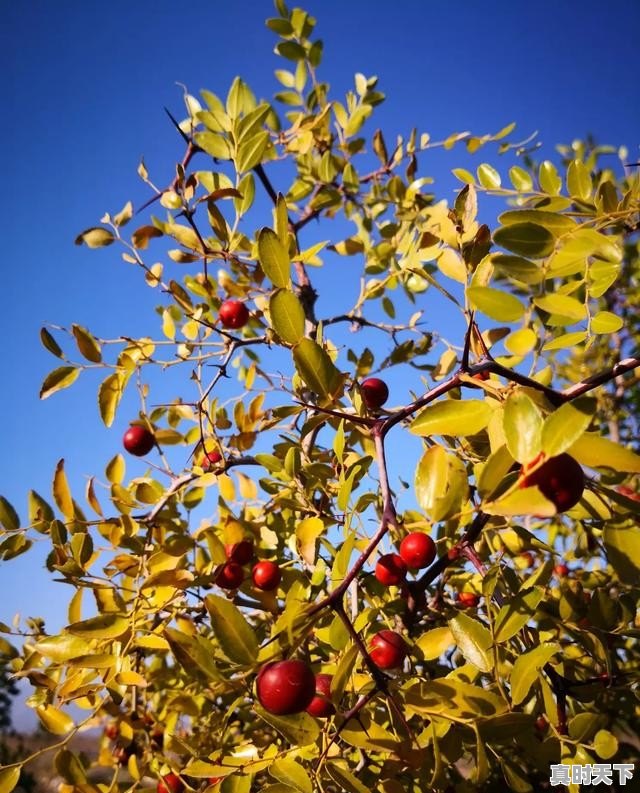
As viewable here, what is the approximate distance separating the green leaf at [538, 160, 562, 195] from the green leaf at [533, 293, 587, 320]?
0.62 m

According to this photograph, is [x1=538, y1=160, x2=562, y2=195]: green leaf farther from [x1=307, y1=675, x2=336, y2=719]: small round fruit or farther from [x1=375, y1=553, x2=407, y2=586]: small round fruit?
[x1=307, y1=675, x2=336, y2=719]: small round fruit

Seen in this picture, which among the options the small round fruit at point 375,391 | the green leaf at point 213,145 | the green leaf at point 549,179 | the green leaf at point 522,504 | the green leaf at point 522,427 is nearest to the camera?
the green leaf at point 522,504

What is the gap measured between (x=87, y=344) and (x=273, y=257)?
2.87ft

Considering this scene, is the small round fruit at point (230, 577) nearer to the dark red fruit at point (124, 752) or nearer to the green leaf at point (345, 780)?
the green leaf at point (345, 780)

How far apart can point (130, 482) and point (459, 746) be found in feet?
3.63

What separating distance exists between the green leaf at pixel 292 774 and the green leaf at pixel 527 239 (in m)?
0.84

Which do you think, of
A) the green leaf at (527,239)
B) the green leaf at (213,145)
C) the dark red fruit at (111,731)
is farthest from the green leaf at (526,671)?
the dark red fruit at (111,731)

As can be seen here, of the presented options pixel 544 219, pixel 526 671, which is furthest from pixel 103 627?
pixel 544 219

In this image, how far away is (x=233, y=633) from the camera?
2.28 ft

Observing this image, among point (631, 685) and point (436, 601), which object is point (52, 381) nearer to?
point (436, 601)

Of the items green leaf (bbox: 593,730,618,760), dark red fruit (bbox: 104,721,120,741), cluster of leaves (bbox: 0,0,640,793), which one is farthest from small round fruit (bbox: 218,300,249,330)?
dark red fruit (bbox: 104,721,120,741)

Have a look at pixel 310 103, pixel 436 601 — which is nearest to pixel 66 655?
pixel 436 601

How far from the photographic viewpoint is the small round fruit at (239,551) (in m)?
1.45

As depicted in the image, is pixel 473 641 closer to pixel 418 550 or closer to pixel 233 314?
pixel 418 550
